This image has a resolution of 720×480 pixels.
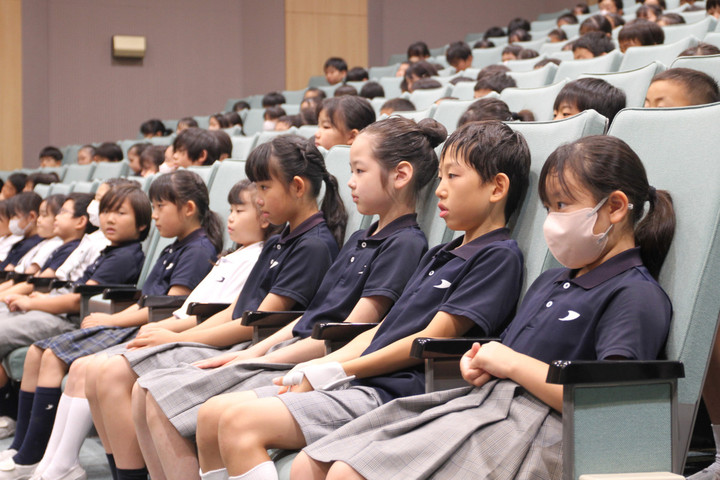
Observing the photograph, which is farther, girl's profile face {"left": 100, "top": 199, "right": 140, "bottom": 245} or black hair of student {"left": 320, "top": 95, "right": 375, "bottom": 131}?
girl's profile face {"left": 100, "top": 199, "right": 140, "bottom": 245}

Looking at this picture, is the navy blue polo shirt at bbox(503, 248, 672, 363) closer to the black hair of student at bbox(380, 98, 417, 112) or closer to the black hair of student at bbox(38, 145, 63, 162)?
the black hair of student at bbox(380, 98, 417, 112)

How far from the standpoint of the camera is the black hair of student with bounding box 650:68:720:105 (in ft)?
5.18

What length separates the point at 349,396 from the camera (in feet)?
3.92

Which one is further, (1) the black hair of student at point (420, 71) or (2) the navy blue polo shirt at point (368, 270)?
(1) the black hair of student at point (420, 71)

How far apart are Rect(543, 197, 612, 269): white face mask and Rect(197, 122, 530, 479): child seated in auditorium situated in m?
0.16

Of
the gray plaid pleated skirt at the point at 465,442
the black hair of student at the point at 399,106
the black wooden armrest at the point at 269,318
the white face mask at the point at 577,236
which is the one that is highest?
the black hair of student at the point at 399,106

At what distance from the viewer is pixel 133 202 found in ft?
7.98

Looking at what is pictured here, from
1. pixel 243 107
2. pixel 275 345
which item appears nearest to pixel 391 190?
pixel 275 345

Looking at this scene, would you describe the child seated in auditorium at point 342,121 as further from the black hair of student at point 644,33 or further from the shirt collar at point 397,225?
the black hair of student at point 644,33

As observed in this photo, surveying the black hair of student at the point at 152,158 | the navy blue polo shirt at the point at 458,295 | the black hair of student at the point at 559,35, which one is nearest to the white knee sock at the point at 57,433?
the navy blue polo shirt at the point at 458,295

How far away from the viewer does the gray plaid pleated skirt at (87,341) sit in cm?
195

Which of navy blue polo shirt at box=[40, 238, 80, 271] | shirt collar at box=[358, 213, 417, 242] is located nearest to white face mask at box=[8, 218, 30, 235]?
navy blue polo shirt at box=[40, 238, 80, 271]

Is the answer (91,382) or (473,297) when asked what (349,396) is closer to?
(473,297)

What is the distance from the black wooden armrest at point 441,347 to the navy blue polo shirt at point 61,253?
6.35 feet
